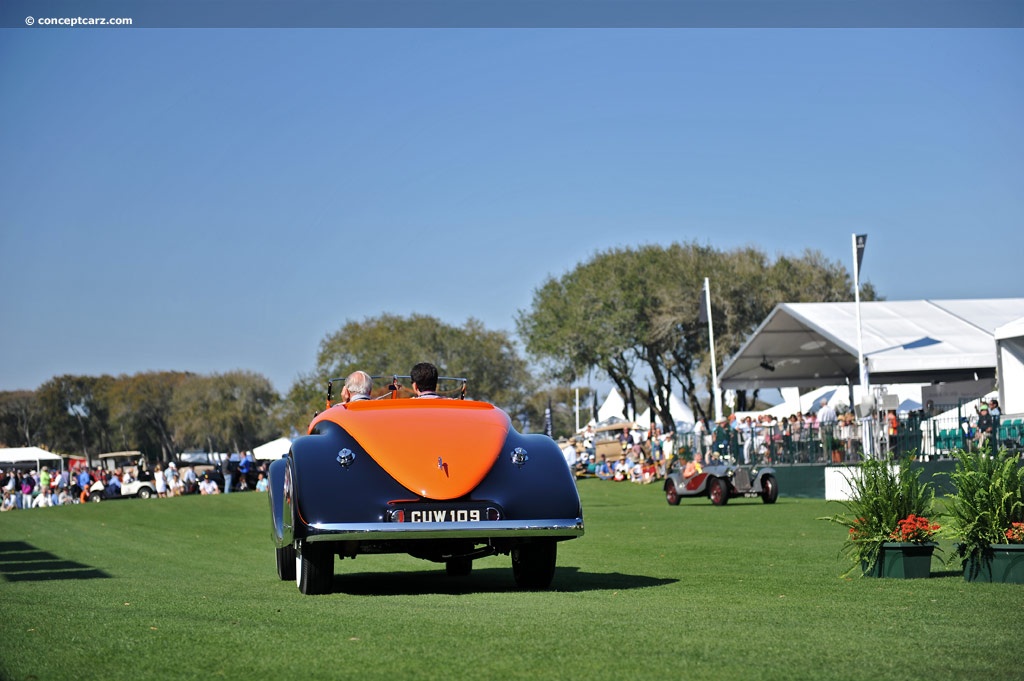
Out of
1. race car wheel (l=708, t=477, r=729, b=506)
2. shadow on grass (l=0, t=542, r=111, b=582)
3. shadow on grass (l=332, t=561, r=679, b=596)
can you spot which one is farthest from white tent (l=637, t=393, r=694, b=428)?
shadow on grass (l=332, t=561, r=679, b=596)

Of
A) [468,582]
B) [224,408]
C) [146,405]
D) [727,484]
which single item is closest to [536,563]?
[468,582]

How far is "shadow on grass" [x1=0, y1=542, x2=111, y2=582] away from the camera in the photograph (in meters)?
12.6

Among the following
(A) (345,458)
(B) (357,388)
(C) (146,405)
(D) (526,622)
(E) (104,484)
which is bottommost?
(D) (526,622)

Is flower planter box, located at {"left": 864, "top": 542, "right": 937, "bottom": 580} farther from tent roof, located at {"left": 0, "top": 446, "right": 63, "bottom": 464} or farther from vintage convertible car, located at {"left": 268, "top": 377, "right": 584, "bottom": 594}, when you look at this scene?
tent roof, located at {"left": 0, "top": 446, "right": 63, "bottom": 464}

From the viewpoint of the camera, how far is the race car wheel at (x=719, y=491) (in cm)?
2716

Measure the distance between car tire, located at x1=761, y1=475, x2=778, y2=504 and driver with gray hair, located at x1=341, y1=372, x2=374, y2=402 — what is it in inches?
740

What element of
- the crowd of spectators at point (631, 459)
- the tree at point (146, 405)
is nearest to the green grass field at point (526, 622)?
the crowd of spectators at point (631, 459)

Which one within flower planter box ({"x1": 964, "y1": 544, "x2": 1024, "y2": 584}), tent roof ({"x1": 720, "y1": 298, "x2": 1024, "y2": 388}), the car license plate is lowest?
flower planter box ({"x1": 964, "y1": 544, "x2": 1024, "y2": 584})

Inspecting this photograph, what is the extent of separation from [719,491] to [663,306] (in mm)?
40656

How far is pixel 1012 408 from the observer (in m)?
29.7

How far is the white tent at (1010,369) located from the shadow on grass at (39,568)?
2191cm

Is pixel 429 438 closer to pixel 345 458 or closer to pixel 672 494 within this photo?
pixel 345 458

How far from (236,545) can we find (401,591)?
943cm

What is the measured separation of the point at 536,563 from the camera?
959 cm
